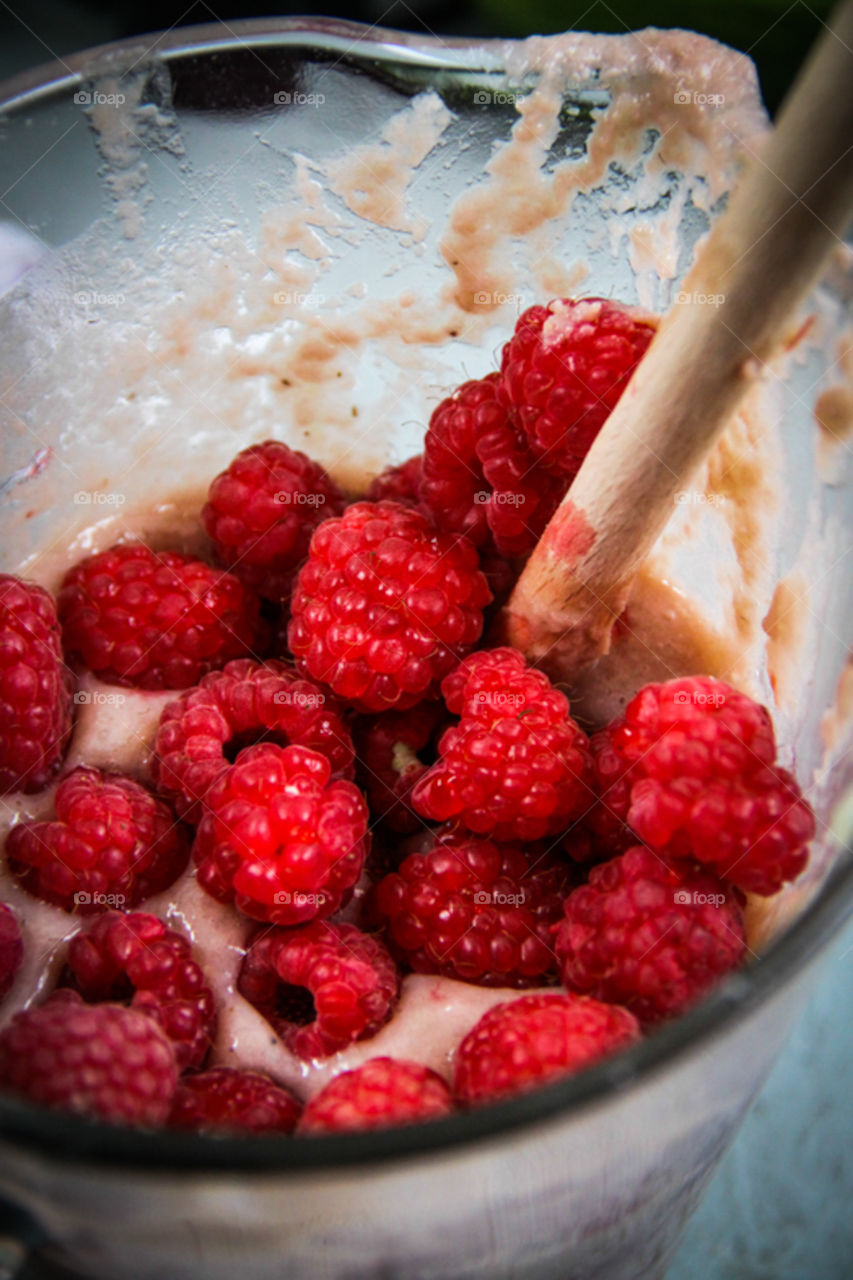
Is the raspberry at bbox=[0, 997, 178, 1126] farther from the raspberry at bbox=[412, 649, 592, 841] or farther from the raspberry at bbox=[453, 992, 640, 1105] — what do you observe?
the raspberry at bbox=[412, 649, 592, 841]

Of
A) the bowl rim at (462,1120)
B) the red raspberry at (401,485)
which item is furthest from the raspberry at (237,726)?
the bowl rim at (462,1120)

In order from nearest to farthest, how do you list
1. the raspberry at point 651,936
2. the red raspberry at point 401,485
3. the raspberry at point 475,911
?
the raspberry at point 651,936 < the raspberry at point 475,911 < the red raspberry at point 401,485

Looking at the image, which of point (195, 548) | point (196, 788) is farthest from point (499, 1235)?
point (195, 548)

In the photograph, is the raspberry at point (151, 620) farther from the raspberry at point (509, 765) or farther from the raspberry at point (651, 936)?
the raspberry at point (651, 936)

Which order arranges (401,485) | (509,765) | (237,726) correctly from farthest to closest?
(401,485), (237,726), (509,765)

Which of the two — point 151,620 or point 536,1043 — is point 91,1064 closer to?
point 536,1043

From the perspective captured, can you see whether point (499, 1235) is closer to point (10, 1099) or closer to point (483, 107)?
point (10, 1099)

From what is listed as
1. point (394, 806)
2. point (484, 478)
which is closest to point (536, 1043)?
point (394, 806)
